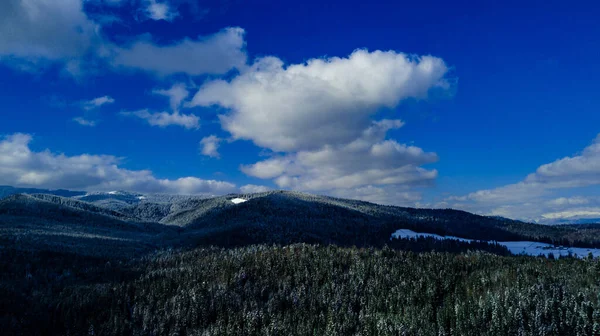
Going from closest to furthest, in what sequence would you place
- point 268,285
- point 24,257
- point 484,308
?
point 484,308
point 268,285
point 24,257

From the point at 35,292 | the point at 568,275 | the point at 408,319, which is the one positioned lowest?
the point at 35,292

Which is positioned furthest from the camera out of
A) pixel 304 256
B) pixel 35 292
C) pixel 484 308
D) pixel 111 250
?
pixel 111 250

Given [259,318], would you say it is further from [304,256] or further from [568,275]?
[568,275]

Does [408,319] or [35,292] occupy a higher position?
[408,319]

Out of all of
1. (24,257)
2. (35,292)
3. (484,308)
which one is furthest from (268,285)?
(24,257)

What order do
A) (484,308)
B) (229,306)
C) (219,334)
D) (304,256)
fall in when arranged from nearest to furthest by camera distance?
(484,308)
(219,334)
(229,306)
(304,256)

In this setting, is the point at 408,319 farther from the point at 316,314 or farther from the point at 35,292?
the point at 35,292

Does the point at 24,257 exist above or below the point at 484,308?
below

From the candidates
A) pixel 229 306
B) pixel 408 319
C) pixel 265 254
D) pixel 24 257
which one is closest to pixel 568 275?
pixel 408 319

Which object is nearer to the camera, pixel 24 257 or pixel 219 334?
pixel 219 334
